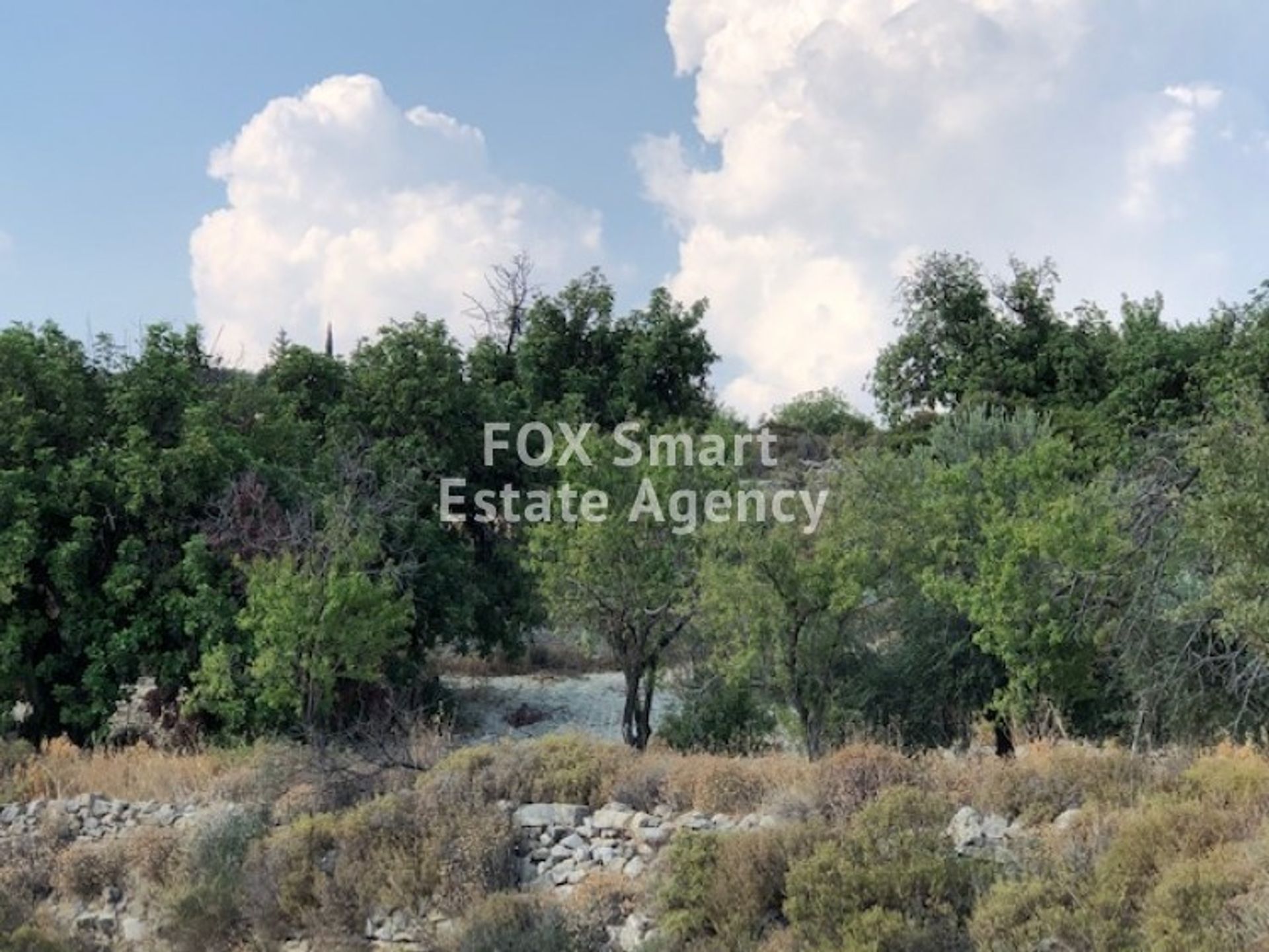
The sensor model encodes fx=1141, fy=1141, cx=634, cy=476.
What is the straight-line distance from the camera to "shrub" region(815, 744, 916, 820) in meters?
8.72

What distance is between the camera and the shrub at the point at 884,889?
277 inches

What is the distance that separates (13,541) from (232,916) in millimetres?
7358

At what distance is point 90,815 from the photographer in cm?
1148

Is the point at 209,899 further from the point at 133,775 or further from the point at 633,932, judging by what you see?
the point at 633,932

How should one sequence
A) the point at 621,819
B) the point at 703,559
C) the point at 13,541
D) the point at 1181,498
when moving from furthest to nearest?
the point at 13,541 < the point at 703,559 < the point at 621,819 < the point at 1181,498

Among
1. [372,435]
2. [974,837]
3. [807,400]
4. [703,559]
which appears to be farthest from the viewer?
[807,400]

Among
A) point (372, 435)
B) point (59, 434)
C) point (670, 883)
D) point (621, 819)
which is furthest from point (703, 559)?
point (59, 434)

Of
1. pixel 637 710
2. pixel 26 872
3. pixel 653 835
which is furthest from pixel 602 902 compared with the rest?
pixel 637 710

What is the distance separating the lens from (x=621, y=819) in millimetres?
9484

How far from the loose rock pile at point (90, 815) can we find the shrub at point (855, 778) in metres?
6.10

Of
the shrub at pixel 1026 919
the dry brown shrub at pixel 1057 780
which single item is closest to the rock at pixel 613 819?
the dry brown shrub at pixel 1057 780

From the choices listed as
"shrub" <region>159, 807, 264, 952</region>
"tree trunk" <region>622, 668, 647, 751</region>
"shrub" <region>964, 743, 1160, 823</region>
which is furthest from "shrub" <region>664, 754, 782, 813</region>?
"tree trunk" <region>622, 668, 647, 751</region>

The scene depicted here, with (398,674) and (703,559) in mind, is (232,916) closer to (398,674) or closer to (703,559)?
(703,559)

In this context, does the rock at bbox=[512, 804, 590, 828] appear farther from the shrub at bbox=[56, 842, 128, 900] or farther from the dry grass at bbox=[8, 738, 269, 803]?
the shrub at bbox=[56, 842, 128, 900]
